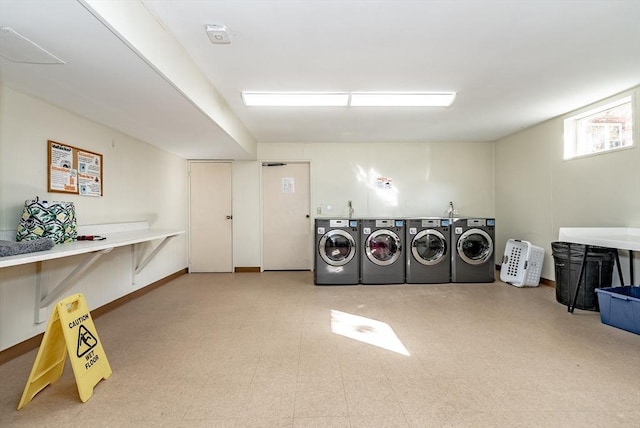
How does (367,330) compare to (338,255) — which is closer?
(367,330)

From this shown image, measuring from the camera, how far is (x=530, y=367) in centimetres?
202

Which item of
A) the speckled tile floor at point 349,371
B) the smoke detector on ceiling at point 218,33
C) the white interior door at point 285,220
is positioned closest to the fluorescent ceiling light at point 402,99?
the smoke detector on ceiling at point 218,33

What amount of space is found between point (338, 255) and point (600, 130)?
11.7 feet

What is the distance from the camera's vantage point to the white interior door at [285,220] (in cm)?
525

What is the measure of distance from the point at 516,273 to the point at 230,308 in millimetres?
4009

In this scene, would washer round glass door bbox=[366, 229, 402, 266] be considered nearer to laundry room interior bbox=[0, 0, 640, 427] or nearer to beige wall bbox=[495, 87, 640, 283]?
laundry room interior bbox=[0, 0, 640, 427]

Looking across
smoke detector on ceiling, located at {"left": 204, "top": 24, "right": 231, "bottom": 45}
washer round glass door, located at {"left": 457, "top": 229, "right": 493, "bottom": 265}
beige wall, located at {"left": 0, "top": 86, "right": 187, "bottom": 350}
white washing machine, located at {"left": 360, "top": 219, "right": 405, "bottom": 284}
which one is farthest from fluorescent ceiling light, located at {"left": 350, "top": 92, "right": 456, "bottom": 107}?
beige wall, located at {"left": 0, "top": 86, "right": 187, "bottom": 350}

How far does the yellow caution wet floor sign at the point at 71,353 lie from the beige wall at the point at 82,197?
69cm

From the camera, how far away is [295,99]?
10.6 ft

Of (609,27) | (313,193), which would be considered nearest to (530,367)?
(609,27)

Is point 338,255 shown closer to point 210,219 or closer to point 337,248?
point 337,248

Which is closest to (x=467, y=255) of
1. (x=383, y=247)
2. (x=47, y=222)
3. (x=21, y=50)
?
(x=383, y=247)

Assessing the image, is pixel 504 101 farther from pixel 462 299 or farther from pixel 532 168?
pixel 462 299

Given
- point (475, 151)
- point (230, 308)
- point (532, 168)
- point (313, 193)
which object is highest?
point (475, 151)
